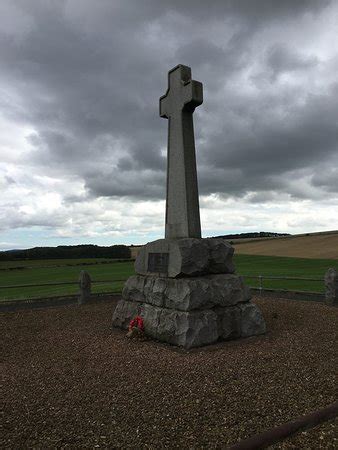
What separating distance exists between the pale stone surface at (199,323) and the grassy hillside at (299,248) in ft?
83.2

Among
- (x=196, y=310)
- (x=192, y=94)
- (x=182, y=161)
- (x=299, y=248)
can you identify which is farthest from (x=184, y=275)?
(x=299, y=248)

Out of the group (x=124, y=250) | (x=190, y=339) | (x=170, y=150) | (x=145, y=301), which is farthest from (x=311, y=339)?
(x=124, y=250)

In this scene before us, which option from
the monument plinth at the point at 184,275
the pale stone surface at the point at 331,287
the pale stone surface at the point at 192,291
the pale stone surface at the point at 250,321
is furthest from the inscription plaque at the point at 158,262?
the pale stone surface at the point at 331,287

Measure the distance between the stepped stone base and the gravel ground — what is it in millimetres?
318

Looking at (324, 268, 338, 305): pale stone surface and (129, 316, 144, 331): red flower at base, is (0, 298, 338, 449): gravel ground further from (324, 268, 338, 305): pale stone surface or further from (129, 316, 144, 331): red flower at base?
(324, 268, 338, 305): pale stone surface

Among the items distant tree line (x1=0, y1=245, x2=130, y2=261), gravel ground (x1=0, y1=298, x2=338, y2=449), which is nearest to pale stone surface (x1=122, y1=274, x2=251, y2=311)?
gravel ground (x1=0, y1=298, x2=338, y2=449)

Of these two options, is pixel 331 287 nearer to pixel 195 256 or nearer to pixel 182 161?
pixel 195 256

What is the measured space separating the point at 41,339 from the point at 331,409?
6904mm

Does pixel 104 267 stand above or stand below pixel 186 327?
above

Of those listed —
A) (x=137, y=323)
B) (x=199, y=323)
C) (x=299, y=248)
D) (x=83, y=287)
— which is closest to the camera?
(x=199, y=323)

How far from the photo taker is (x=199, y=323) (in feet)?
24.7

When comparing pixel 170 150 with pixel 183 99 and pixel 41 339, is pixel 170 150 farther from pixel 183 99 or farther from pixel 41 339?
pixel 41 339

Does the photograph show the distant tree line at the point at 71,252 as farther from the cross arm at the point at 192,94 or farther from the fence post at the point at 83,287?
the cross arm at the point at 192,94

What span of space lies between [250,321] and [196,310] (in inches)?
58.7
